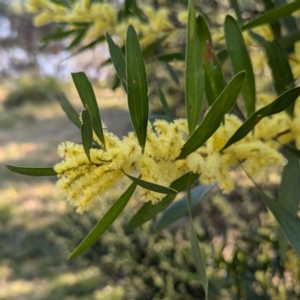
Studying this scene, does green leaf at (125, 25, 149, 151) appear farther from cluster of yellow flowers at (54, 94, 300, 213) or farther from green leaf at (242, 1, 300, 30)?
green leaf at (242, 1, 300, 30)

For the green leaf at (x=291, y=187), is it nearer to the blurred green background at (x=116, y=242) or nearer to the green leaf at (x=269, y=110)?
the green leaf at (x=269, y=110)

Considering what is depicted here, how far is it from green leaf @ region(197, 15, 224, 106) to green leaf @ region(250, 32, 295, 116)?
0.07 m

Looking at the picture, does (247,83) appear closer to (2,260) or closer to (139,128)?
(139,128)

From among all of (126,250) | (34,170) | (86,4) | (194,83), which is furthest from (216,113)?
(126,250)

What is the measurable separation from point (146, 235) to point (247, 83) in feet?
4.04

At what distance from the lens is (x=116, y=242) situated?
1.62 metres

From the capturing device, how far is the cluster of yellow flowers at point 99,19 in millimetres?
646

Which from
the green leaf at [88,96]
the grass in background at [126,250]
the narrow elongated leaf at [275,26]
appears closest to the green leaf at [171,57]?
the narrow elongated leaf at [275,26]

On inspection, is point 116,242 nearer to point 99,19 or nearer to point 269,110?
point 99,19

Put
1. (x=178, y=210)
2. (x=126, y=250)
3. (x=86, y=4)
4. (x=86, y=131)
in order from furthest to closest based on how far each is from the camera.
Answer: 1. (x=126, y=250)
2. (x=86, y=4)
3. (x=178, y=210)
4. (x=86, y=131)

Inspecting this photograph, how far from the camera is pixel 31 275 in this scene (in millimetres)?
2424

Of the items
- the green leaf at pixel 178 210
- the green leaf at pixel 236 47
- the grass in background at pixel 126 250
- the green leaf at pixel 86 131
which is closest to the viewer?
the green leaf at pixel 86 131

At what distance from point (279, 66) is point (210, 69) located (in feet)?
0.28

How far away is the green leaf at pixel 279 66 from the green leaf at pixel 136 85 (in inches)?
7.2
